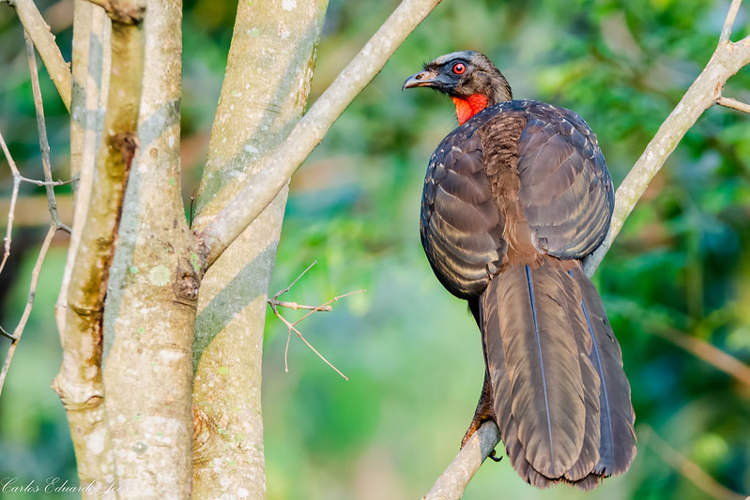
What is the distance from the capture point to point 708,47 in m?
5.43

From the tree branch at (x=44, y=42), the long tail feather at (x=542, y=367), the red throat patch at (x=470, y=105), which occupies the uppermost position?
the red throat patch at (x=470, y=105)

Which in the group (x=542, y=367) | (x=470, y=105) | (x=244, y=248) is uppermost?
(x=470, y=105)

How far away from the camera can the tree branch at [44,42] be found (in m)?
2.22

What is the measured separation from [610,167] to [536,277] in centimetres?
487

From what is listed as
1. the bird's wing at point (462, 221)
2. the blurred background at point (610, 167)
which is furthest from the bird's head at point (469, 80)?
the bird's wing at point (462, 221)

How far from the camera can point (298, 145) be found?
2016 millimetres

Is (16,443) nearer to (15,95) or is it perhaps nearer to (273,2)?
(15,95)

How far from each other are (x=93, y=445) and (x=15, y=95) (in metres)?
6.84

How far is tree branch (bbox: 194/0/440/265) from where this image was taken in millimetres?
1986

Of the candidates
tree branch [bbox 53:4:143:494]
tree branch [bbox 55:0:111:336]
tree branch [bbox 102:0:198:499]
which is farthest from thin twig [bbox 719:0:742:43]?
tree branch [bbox 53:4:143:494]

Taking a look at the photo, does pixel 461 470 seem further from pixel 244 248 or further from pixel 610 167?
pixel 610 167

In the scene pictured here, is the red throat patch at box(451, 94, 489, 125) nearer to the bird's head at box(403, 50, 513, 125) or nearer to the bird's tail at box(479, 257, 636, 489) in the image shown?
the bird's head at box(403, 50, 513, 125)

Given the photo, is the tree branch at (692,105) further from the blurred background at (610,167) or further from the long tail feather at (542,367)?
the blurred background at (610,167)

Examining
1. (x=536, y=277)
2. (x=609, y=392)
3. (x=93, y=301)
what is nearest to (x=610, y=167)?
(x=536, y=277)
